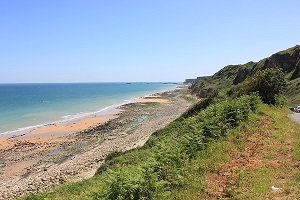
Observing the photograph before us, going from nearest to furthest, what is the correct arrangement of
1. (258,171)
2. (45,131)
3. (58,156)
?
(258,171), (58,156), (45,131)

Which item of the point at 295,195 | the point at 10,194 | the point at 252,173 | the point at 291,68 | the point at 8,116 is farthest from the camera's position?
the point at 8,116

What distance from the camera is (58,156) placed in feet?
137

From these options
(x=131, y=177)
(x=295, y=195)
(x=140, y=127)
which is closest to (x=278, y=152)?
(x=295, y=195)

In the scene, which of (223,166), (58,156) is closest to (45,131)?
(58,156)

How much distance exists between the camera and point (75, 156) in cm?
4094

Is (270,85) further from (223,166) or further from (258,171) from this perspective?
(258,171)

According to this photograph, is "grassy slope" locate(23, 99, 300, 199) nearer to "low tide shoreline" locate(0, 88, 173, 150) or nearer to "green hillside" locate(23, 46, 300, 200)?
"green hillside" locate(23, 46, 300, 200)

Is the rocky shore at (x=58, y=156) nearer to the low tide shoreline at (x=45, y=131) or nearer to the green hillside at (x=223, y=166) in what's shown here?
the low tide shoreline at (x=45, y=131)

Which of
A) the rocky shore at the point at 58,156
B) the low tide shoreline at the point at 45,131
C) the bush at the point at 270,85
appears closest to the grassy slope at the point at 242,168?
the bush at the point at 270,85

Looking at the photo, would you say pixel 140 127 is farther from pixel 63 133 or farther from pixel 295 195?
pixel 295 195

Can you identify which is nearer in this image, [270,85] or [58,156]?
[270,85]

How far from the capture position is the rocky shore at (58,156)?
102 feet

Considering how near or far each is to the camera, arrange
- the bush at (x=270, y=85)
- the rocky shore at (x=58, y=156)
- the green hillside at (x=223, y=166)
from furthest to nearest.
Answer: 1. the rocky shore at (x=58, y=156)
2. the bush at (x=270, y=85)
3. the green hillside at (x=223, y=166)

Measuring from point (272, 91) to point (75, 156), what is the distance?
72.6 feet
